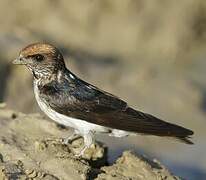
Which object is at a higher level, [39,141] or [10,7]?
[39,141]

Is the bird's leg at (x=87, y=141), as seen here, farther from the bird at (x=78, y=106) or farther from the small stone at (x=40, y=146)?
the small stone at (x=40, y=146)

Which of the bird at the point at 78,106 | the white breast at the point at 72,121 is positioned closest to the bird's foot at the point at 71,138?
the bird at the point at 78,106

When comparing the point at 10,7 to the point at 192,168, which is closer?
the point at 192,168

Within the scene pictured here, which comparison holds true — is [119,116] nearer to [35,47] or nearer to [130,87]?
[35,47]

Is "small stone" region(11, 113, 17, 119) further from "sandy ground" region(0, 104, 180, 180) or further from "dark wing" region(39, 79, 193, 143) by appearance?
"dark wing" region(39, 79, 193, 143)

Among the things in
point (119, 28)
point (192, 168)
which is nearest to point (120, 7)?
point (119, 28)

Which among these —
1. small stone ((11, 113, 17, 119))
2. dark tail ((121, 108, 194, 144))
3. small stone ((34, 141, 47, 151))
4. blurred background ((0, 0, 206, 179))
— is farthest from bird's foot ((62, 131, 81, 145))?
blurred background ((0, 0, 206, 179))

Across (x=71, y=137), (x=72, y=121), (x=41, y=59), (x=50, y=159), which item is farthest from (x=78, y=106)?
(x=50, y=159)
